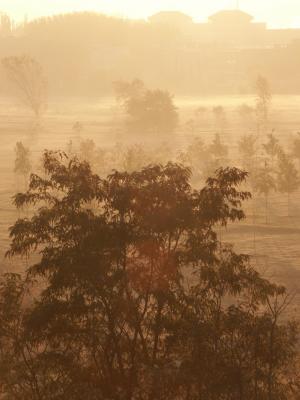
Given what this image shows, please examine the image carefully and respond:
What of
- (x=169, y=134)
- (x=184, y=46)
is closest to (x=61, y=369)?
(x=169, y=134)

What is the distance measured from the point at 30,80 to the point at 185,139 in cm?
3844

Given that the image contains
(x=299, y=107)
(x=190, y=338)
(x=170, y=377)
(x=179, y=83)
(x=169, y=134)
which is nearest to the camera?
(x=170, y=377)

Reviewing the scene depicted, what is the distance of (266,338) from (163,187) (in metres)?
3.87

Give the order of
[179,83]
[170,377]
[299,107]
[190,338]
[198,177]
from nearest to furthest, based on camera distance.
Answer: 1. [170,377]
2. [190,338]
3. [198,177]
4. [299,107]
5. [179,83]

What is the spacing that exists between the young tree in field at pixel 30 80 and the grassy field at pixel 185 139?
213cm

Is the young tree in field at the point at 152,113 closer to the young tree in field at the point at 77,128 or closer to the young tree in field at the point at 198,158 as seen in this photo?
the young tree in field at the point at 77,128

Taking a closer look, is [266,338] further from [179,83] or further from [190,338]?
[179,83]

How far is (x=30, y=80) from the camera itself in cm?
10156

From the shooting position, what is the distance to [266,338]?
13672 mm

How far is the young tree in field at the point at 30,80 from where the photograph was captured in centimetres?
9775

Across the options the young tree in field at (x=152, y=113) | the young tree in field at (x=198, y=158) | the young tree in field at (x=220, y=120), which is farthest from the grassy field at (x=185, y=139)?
the young tree in field at (x=198, y=158)

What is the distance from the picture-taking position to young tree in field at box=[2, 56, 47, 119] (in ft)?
321

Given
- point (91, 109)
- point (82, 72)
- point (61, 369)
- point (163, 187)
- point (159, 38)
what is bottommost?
point (61, 369)

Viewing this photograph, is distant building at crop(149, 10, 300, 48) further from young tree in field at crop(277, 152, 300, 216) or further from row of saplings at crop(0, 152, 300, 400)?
row of saplings at crop(0, 152, 300, 400)
